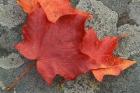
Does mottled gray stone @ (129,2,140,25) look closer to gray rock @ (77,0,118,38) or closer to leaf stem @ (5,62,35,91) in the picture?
gray rock @ (77,0,118,38)

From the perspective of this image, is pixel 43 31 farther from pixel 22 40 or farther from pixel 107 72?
pixel 107 72

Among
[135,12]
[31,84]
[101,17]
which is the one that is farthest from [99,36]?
[31,84]

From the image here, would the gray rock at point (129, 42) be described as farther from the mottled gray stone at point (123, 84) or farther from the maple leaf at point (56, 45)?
the maple leaf at point (56, 45)

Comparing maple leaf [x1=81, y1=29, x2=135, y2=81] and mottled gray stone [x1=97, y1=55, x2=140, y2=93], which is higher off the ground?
maple leaf [x1=81, y1=29, x2=135, y2=81]

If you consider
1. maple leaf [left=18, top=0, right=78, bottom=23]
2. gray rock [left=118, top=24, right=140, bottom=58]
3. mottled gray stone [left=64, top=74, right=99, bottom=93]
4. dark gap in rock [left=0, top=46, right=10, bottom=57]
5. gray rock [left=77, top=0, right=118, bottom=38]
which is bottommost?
mottled gray stone [left=64, top=74, right=99, bottom=93]

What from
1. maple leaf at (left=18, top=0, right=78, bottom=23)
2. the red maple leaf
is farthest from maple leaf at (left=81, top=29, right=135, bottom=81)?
maple leaf at (left=18, top=0, right=78, bottom=23)

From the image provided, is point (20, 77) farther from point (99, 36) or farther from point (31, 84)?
point (99, 36)
